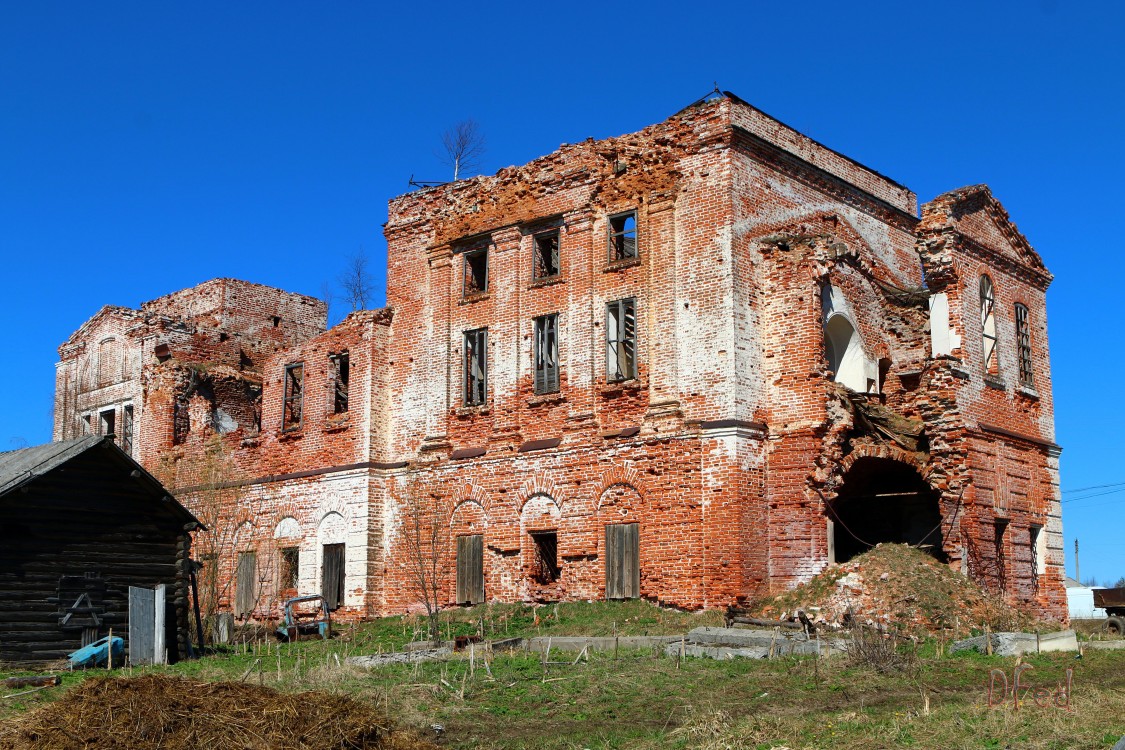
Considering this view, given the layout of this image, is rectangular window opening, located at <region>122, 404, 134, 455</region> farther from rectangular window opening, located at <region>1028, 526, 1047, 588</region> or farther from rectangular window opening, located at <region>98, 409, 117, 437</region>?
rectangular window opening, located at <region>1028, 526, 1047, 588</region>

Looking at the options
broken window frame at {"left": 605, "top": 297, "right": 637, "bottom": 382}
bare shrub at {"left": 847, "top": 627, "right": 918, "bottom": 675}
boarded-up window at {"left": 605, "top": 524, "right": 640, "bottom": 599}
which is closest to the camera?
bare shrub at {"left": 847, "top": 627, "right": 918, "bottom": 675}

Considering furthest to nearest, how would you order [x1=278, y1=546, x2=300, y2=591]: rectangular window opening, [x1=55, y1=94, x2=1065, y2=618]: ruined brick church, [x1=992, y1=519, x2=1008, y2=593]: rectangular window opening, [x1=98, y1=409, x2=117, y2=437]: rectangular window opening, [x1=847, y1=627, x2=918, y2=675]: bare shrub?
[x1=98, y1=409, x2=117, y2=437]: rectangular window opening → [x1=278, y1=546, x2=300, y2=591]: rectangular window opening → [x1=992, y1=519, x2=1008, y2=593]: rectangular window opening → [x1=55, y1=94, x2=1065, y2=618]: ruined brick church → [x1=847, y1=627, x2=918, y2=675]: bare shrub

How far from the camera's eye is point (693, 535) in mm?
20688

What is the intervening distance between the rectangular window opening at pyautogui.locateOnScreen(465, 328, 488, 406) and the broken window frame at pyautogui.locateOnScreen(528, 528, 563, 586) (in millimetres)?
3168

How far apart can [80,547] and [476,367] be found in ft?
29.8

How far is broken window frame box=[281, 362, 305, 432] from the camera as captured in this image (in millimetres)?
27906

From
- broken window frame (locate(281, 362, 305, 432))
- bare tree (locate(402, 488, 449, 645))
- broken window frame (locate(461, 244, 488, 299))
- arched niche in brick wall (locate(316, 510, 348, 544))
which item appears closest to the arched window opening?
broken window frame (locate(461, 244, 488, 299))

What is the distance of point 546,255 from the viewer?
24562mm

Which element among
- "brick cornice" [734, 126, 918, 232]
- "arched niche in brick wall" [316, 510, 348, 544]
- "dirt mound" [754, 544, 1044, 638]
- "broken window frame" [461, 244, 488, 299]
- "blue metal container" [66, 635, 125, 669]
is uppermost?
"brick cornice" [734, 126, 918, 232]

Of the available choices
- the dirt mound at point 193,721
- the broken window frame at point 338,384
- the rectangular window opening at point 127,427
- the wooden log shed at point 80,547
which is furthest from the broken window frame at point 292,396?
the dirt mound at point 193,721

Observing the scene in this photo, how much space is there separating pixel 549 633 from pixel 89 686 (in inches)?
404

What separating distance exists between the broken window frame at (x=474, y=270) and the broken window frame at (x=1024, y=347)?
11.0 m

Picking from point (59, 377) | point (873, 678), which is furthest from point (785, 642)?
point (59, 377)

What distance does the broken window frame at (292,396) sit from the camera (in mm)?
27906
